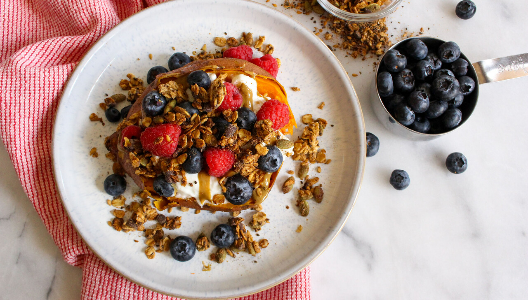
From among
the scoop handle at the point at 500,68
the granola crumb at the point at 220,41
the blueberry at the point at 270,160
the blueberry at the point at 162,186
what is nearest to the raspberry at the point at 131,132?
the blueberry at the point at 162,186

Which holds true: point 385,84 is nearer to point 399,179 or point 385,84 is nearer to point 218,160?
point 399,179

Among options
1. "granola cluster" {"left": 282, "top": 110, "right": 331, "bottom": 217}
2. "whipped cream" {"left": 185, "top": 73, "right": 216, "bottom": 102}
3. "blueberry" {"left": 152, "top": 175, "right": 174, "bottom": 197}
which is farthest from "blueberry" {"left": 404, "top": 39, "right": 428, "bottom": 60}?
"blueberry" {"left": 152, "top": 175, "right": 174, "bottom": 197}

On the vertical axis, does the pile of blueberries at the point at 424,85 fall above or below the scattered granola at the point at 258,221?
above

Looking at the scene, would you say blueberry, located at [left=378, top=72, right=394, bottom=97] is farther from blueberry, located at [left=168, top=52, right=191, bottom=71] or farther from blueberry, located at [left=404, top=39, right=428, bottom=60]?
blueberry, located at [left=168, top=52, right=191, bottom=71]

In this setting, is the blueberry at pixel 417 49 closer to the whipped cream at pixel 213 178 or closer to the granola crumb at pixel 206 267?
the whipped cream at pixel 213 178

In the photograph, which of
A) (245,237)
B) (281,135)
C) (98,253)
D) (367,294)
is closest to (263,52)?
(281,135)

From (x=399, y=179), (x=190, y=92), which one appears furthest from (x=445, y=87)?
(x=190, y=92)

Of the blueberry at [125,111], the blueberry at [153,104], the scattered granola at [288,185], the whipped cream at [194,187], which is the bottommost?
the scattered granola at [288,185]
